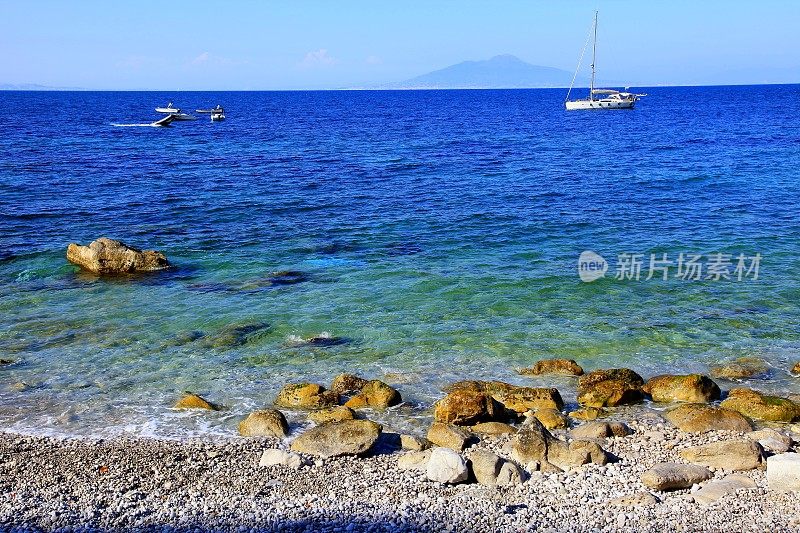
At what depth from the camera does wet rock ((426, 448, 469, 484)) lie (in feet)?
35.0

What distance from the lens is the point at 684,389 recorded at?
1406 cm

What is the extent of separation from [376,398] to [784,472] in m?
6.74

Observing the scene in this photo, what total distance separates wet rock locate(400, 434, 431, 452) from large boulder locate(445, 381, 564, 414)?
2.14m

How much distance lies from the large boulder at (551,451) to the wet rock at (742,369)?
5.37 m

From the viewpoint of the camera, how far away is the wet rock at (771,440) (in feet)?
38.8

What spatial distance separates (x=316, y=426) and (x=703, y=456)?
6181 millimetres

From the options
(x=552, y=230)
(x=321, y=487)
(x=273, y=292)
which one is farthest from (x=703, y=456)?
(x=552, y=230)

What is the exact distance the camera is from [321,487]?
10641 mm

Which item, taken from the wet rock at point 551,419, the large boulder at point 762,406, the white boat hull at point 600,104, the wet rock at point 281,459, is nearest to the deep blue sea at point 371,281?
the large boulder at point 762,406

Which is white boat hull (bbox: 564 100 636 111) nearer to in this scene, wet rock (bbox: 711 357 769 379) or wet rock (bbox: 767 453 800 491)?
wet rock (bbox: 711 357 769 379)

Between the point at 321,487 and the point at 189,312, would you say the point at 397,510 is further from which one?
the point at 189,312

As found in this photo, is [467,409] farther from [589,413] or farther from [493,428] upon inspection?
[589,413]

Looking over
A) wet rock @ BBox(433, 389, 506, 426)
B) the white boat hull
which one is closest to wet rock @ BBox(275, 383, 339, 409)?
wet rock @ BBox(433, 389, 506, 426)

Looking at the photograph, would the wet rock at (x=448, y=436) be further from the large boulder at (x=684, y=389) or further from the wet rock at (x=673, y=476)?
the large boulder at (x=684, y=389)
